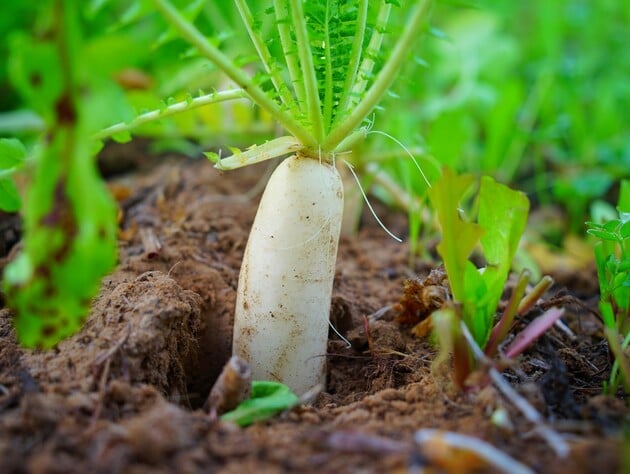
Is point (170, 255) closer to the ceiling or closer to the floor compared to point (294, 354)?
closer to the ceiling

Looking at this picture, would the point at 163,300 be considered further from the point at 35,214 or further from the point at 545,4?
the point at 545,4

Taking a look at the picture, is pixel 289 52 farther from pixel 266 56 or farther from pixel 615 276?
pixel 615 276

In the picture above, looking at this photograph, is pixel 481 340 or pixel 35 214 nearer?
pixel 35 214

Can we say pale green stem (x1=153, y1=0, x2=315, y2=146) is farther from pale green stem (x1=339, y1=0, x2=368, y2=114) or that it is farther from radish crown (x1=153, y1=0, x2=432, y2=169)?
pale green stem (x1=339, y1=0, x2=368, y2=114)

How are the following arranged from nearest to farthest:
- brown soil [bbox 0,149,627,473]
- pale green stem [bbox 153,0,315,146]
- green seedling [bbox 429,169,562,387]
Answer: brown soil [bbox 0,149,627,473], pale green stem [bbox 153,0,315,146], green seedling [bbox 429,169,562,387]

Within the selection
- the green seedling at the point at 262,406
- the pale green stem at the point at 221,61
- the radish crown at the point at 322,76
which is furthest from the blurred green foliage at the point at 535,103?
the green seedling at the point at 262,406

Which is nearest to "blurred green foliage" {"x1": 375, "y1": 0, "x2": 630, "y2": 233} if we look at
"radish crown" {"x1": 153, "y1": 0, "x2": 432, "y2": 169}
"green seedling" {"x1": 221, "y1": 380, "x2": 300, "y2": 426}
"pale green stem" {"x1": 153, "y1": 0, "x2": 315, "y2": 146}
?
"radish crown" {"x1": 153, "y1": 0, "x2": 432, "y2": 169}

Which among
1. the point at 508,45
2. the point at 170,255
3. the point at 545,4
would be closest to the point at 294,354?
the point at 170,255
